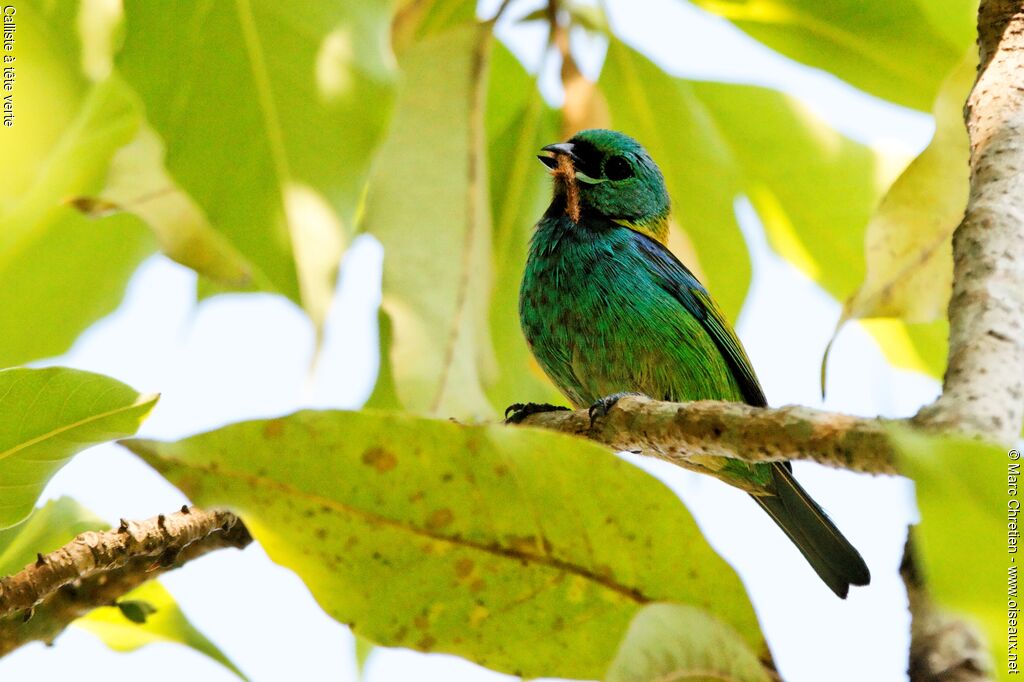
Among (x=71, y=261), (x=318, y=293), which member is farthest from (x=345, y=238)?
(x=71, y=261)

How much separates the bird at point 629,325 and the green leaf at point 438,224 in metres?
0.50

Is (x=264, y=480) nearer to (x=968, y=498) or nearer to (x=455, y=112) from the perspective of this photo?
(x=968, y=498)

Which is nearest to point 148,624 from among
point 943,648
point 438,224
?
point 438,224

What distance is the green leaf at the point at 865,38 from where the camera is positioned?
335cm

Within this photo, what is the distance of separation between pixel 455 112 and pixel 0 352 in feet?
4.66

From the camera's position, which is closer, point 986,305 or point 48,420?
point 986,305

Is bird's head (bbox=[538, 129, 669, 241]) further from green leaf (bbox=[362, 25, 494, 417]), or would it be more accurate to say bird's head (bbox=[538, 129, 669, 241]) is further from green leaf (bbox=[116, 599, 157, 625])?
green leaf (bbox=[116, 599, 157, 625])

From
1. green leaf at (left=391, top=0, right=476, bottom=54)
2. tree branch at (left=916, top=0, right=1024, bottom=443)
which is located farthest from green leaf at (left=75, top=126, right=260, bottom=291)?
tree branch at (left=916, top=0, right=1024, bottom=443)

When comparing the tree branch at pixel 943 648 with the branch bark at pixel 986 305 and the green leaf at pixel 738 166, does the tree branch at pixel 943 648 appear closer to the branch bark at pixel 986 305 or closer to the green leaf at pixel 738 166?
the branch bark at pixel 986 305

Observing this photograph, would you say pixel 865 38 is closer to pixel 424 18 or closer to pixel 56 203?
pixel 424 18

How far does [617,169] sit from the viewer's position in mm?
4027

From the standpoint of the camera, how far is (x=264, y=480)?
146 cm

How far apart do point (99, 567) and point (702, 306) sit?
2.56 meters

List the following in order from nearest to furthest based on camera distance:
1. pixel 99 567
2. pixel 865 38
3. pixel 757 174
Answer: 1. pixel 99 567
2. pixel 865 38
3. pixel 757 174
